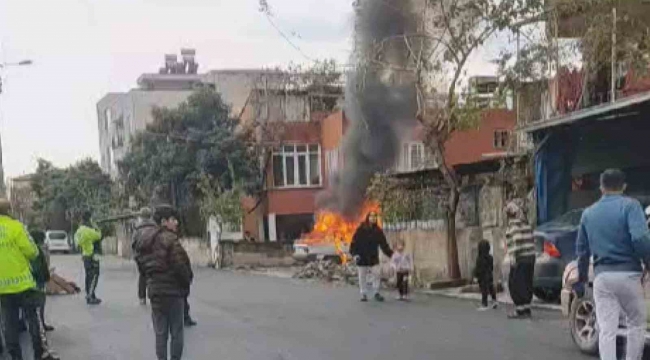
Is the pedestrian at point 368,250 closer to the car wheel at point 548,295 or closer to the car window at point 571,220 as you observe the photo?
the car wheel at point 548,295

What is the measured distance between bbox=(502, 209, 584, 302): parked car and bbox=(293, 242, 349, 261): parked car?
16.9 meters

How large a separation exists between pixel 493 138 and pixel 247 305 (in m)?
19.3

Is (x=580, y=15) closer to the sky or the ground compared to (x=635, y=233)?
closer to the sky

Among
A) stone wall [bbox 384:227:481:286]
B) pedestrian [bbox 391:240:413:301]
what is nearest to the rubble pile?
stone wall [bbox 384:227:481:286]

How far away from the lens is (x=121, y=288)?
24.1 metres

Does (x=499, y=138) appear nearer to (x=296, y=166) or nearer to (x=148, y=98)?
(x=296, y=166)

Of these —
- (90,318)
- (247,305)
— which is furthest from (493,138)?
(90,318)

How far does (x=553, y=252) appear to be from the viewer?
14.4 metres

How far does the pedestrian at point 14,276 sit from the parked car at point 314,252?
2197 centimetres

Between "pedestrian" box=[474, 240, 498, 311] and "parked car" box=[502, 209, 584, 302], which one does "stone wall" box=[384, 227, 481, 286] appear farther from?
"parked car" box=[502, 209, 584, 302]

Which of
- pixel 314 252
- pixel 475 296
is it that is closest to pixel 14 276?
pixel 475 296

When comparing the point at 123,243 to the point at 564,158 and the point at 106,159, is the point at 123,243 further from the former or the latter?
the point at 564,158

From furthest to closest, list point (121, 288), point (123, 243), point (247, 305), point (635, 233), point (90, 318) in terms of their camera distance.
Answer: point (123, 243) → point (121, 288) → point (247, 305) → point (90, 318) → point (635, 233)

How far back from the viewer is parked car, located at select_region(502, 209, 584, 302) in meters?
14.2
